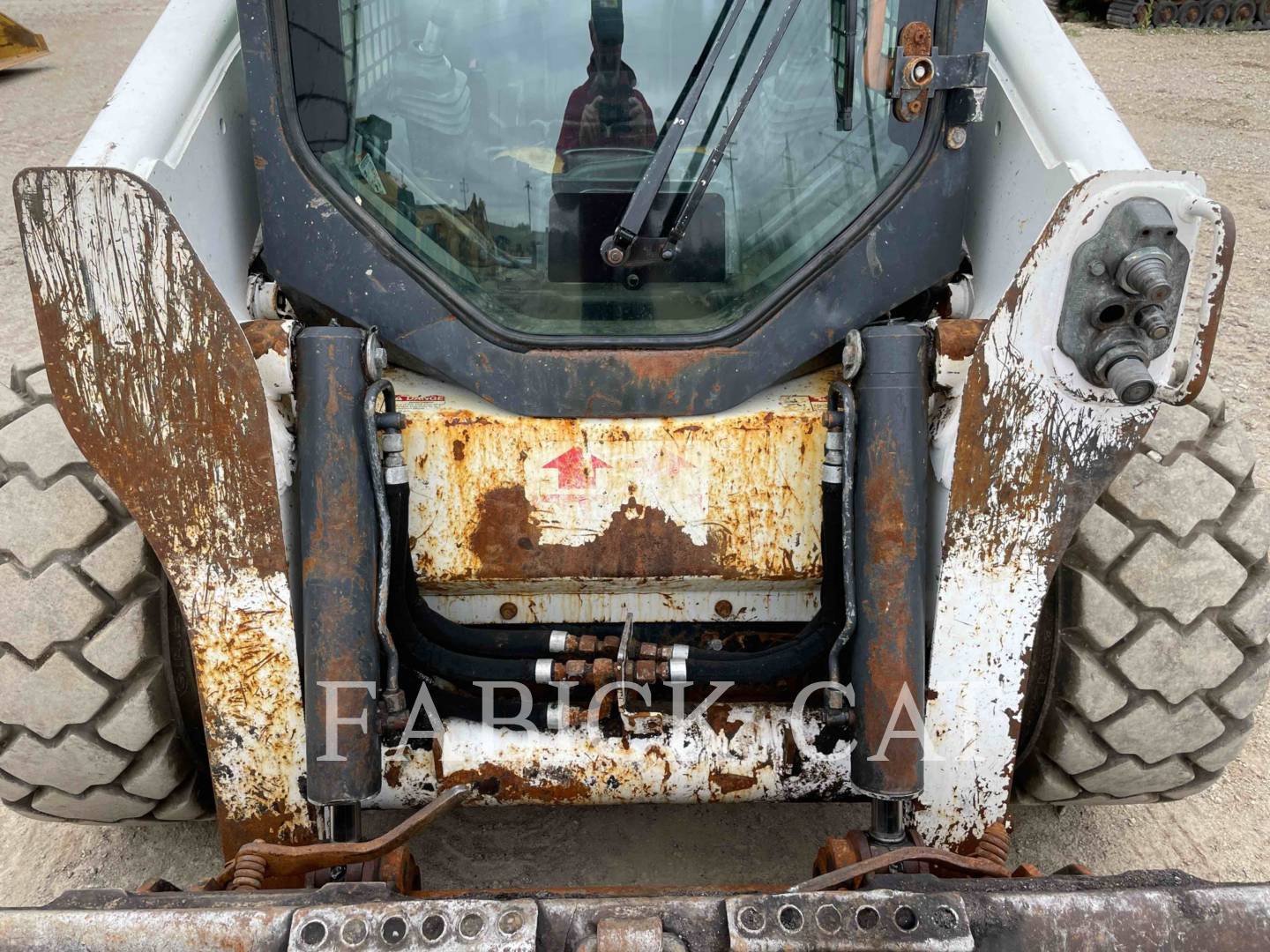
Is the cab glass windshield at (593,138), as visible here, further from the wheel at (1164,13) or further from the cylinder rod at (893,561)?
the wheel at (1164,13)

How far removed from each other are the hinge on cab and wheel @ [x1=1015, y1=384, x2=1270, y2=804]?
72 centimetres

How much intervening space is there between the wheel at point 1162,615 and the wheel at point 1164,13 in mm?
10724

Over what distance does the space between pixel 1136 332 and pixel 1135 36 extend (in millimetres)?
10490

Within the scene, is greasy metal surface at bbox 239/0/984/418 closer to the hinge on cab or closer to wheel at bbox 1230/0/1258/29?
the hinge on cab

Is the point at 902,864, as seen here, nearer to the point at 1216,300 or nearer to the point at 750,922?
the point at 750,922

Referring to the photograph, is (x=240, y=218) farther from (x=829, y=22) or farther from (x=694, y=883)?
(x=694, y=883)

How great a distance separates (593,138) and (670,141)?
149mm

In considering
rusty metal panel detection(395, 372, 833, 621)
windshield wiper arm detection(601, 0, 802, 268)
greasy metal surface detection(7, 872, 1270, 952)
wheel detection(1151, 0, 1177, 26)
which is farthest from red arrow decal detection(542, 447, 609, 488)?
wheel detection(1151, 0, 1177, 26)

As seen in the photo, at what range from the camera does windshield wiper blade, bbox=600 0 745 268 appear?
181cm

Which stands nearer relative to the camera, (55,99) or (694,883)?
(694,883)

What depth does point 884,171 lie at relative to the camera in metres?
1.94

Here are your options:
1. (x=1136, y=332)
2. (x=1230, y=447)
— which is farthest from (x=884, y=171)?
(x=1230, y=447)

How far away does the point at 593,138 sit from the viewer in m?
1.89

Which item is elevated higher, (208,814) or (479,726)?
(479,726)
